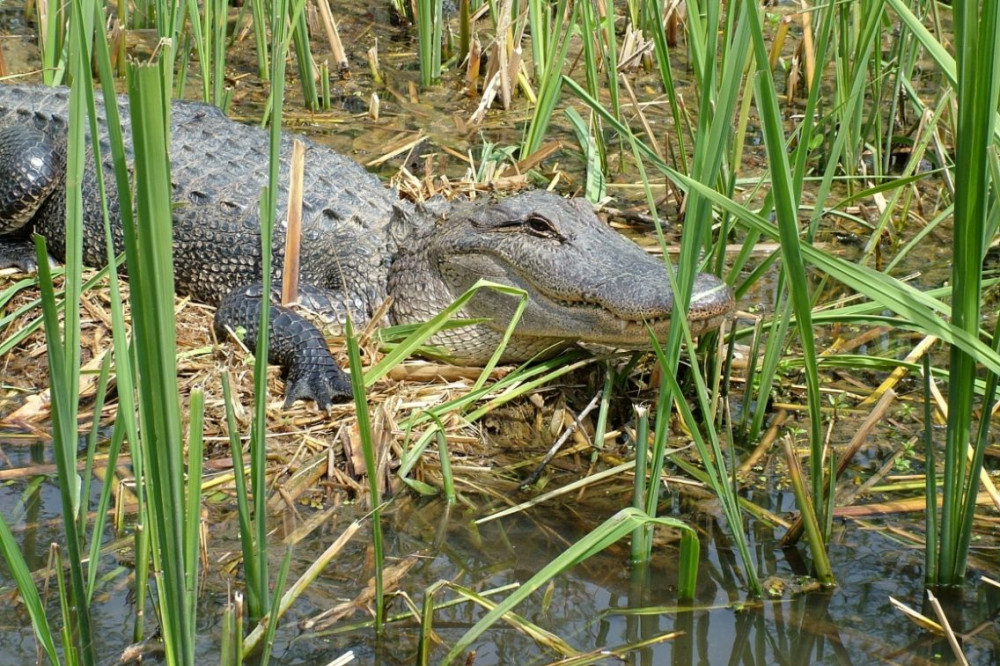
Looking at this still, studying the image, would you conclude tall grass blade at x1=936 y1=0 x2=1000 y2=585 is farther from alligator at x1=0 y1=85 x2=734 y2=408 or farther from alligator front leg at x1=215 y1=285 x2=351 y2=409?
alligator front leg at x1=215 y1=285 x2=351 y2=409

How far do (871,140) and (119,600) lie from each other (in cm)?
433

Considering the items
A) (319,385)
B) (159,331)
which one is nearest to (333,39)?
(319,385)

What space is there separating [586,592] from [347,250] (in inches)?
90.9

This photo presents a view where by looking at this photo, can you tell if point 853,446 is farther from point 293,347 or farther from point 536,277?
point 293,347

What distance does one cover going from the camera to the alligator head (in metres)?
3.61

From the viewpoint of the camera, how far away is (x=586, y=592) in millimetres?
2766

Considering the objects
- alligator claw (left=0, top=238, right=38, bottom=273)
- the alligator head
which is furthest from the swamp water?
alligator claw (left=0, top=238, right=38, bottom=273)

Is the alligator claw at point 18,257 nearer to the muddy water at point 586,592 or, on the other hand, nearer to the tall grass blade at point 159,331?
the muddy water at point 586,592

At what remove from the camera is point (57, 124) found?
202 inches

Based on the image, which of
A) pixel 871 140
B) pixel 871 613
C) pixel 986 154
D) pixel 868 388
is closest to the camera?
pixel 986 154

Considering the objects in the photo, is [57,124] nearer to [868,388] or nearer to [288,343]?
[288,343]

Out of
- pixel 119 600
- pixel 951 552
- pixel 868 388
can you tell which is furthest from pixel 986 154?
pixel 119 600

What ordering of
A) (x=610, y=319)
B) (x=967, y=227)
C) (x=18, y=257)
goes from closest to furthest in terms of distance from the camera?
(x=967, y=227), (x=610, y=319), (x=18, y=257)

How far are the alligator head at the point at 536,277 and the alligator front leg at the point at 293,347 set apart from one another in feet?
1.53
